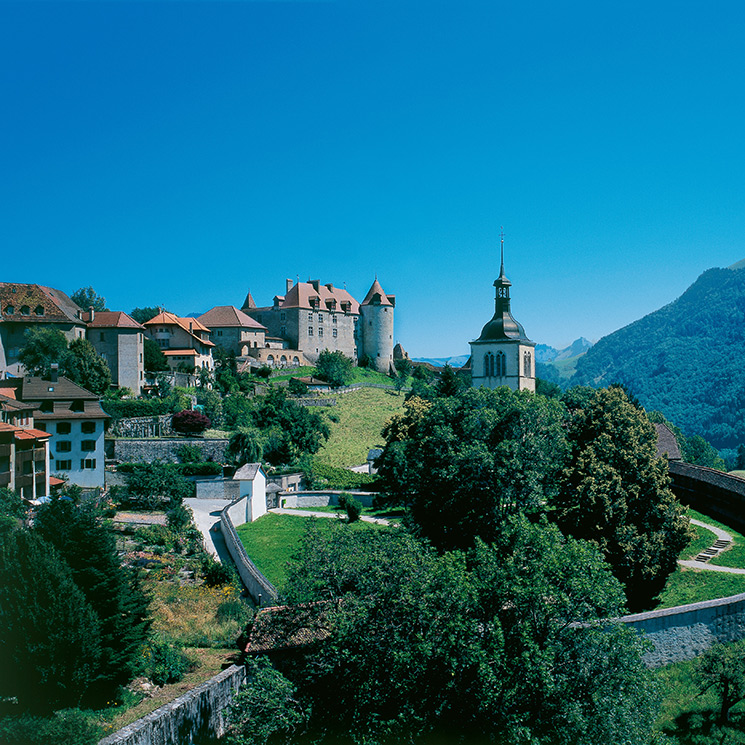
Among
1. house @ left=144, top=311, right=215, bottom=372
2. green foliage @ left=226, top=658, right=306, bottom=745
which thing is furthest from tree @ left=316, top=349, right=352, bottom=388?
green foliage @ left=226, top=658, right=306, bottom=745

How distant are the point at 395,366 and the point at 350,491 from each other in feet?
173

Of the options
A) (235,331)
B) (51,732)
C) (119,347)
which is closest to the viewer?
(51,732)

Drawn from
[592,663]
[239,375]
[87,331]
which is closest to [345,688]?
[592,663]

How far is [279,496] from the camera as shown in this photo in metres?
42.7

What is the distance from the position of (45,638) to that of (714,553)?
23.6 metres

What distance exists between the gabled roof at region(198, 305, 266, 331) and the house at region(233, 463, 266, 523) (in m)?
44.8

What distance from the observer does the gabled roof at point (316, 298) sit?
90.8 meters

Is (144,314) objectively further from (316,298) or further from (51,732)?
(51,732)

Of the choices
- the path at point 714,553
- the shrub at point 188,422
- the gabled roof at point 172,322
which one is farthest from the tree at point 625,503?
the gabled roof at point 172,322

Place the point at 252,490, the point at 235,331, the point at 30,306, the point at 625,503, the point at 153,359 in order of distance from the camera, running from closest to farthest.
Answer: the point at 625,503 < the point at 252,490 < the point at 30,306 < the point at 153,359 < the point at 235,331

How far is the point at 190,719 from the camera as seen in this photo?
48.0 feet

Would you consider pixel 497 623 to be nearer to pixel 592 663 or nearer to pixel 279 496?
pixel 592 663

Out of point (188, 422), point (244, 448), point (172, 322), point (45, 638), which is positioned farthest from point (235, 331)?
point (45, 638)

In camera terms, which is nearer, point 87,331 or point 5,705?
point 5,705
